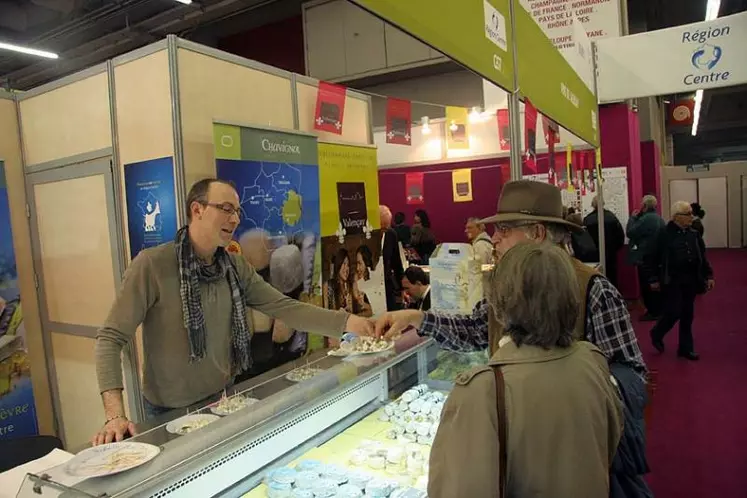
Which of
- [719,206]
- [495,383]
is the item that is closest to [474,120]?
[495,383]

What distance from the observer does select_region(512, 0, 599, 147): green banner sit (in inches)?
108

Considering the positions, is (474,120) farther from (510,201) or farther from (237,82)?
(510,201)

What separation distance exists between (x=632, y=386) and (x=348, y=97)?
3.59 m

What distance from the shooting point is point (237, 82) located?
3.64 metres

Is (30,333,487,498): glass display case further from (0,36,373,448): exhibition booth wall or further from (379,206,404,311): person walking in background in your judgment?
(379,206,404,311): person walking in background

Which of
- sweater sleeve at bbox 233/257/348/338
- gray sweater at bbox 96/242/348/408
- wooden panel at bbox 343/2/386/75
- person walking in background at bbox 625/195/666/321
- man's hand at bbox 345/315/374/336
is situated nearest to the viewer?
gray sweater at bbox 96/242/348/408

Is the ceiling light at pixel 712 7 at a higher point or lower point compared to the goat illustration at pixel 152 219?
higher

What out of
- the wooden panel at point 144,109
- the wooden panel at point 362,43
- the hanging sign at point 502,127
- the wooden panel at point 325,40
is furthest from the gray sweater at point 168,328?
the wooden panel at point 325,40

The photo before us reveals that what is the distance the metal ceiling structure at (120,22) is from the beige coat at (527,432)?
10776 millimetres

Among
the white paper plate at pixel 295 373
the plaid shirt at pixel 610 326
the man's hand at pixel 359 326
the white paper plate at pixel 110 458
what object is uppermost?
the plaid shirt at pixel 610 326

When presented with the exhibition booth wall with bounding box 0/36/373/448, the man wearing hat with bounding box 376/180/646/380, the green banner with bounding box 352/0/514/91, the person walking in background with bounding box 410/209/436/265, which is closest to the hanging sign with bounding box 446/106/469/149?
the person walking in background with bounding box 410/209/436/265

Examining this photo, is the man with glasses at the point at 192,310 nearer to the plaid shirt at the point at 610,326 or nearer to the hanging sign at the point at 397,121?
the plaid shirt at the point at 610,326

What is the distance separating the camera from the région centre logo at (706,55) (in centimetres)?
550

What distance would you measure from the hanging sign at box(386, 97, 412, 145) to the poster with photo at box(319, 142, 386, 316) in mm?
1454
